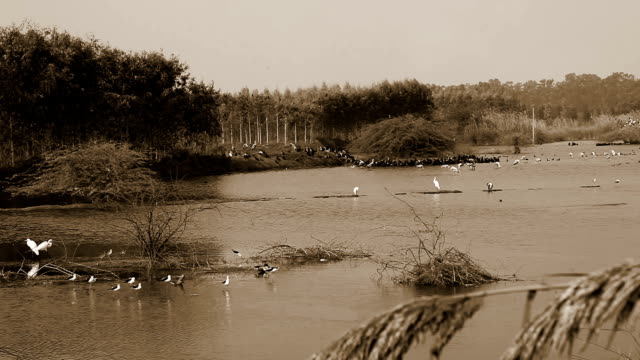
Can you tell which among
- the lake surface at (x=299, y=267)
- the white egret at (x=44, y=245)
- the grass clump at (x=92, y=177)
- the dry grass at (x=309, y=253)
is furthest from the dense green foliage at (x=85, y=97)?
the dry grass at (x=309, y=253)

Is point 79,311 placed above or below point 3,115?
below

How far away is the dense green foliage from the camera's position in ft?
130

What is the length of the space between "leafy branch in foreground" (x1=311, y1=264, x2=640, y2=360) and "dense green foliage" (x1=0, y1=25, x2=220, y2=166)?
131 ft

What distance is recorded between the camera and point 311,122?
83.2 metres

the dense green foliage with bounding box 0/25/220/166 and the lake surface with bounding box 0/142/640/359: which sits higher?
the dense green foliage with bounding box 0/25/220/166

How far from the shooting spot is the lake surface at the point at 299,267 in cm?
1087

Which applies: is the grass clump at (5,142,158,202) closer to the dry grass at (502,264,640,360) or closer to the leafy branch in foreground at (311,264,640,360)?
the leafy branch in foreground at (311,264,640,360)

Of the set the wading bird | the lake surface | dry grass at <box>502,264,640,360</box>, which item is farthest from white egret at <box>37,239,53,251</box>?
dry grass at <box>502,264,640,360</box>

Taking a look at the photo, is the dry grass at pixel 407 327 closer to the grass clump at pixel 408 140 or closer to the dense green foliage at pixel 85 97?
the dense green foliage at pixel 85 97

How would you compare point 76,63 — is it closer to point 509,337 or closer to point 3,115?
point 3,115

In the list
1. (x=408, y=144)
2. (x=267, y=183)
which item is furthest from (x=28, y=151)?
(x=408, y=144)

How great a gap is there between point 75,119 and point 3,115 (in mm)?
4025

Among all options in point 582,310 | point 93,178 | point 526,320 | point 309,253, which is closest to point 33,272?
point 309,253

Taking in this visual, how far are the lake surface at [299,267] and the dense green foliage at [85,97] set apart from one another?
11.4m
